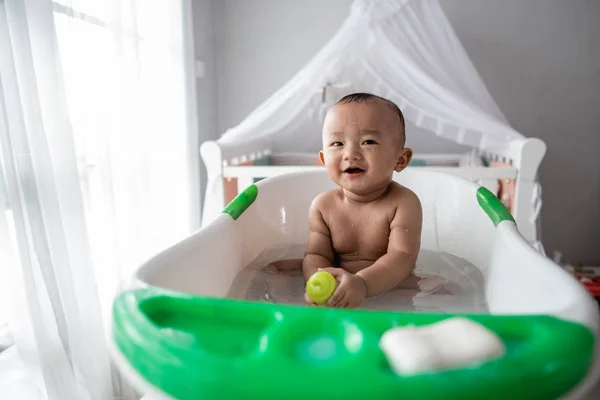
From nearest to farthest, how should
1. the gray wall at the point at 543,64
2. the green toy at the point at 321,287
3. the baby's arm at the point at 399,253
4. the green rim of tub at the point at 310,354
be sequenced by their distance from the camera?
the green rim of tub at the point at 310,354 → the green toy at the point at 321,287 → the baby's arm at the point at 399,253 → the gray wall at the point at 543,64

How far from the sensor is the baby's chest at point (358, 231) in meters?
1.05

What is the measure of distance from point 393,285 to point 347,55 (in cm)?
118

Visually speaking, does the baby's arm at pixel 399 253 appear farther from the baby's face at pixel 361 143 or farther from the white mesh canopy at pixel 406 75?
the white mesh canopy at pixel 406 75

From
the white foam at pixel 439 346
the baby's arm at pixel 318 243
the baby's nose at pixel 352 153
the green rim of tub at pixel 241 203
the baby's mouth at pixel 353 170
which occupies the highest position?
the baby's nose at pixel 352 153

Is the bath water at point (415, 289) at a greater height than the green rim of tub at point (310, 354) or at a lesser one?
lesser

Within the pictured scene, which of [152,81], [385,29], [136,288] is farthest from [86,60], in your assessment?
[385,29]

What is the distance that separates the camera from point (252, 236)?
1.19 metres

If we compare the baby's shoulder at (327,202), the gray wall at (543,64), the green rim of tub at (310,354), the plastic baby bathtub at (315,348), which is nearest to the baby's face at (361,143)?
the baby's shoulder at (327,202)

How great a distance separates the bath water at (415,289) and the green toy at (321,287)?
0.57ft

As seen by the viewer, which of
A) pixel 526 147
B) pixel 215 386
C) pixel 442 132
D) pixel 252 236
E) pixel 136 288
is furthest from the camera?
pixel 442 132

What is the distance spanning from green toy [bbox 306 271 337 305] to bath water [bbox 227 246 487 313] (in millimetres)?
172

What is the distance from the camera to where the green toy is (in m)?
0.74

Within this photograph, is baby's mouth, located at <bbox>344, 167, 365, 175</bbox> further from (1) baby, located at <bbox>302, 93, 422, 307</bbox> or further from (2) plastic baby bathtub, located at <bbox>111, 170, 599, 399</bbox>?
(2) plastic baby bathtub, located at <bbox>111, 170, 599, 399</bbox>

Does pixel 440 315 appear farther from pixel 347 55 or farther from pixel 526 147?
pixel 347 55
